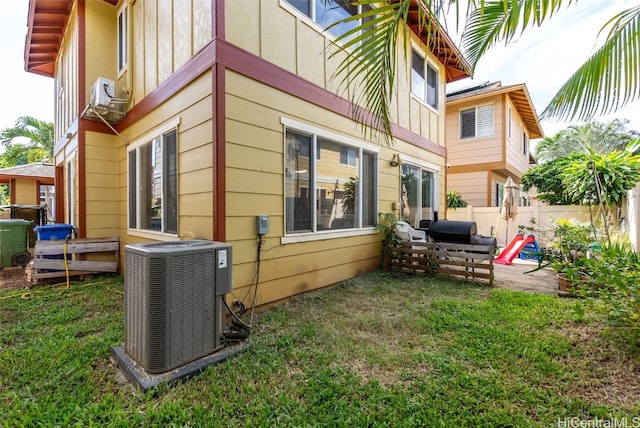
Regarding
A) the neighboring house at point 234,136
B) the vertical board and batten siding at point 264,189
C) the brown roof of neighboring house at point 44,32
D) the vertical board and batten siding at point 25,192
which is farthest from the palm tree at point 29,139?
the vertical board and batten siding at point 264,189

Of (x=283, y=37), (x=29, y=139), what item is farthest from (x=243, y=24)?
(x=29, y=139)

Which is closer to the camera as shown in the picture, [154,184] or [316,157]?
[316,157]

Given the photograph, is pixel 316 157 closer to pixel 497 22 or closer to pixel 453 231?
pixel 497 22

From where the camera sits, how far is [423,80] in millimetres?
7273

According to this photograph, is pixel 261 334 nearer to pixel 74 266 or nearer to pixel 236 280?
pixel 236 280

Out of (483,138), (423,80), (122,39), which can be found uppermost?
(122,39)

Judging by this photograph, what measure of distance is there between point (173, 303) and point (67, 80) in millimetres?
7809

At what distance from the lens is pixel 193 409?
1943 mm

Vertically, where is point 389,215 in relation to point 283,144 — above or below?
below

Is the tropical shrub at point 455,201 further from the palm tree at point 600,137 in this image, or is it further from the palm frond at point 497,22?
the palm tree at point 600,137

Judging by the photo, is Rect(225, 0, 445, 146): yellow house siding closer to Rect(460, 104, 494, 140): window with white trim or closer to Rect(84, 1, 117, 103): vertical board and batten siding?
Rect(84, 1, 117, 103): vertical board and batten siding

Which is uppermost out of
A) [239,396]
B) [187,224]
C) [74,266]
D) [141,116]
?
[141,116]

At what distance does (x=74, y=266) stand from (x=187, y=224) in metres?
3.05

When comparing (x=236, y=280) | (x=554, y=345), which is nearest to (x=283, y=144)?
(x=236, y=280)
